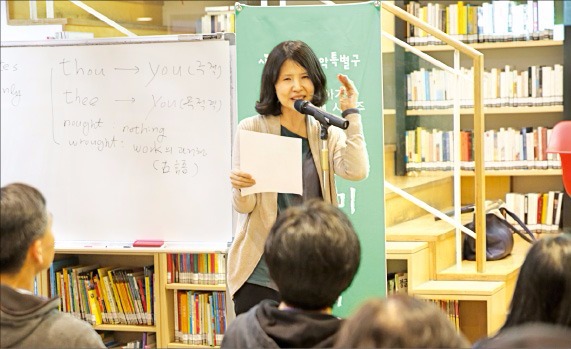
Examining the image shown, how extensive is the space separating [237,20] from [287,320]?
229 centimetres

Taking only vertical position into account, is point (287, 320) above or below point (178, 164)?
below

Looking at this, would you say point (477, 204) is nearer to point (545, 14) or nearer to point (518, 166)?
point (518, 166)

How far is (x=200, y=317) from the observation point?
4.11 metres

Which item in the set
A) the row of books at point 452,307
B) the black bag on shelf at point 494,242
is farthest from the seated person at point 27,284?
the black bag on shelf at point 494,242

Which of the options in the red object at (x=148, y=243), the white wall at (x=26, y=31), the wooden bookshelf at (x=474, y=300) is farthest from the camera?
the white wall at (x=26, y=31)

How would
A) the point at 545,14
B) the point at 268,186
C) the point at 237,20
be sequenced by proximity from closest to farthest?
1. the point at 268,186
2. the point at 237,20
3. the point at 545,14

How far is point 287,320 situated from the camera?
5.65 feet

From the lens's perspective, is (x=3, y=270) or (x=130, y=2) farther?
(x=130, y=2)

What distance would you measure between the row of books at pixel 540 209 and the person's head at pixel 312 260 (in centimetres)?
484

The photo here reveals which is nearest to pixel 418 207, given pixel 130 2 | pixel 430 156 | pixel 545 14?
pixel 430 156

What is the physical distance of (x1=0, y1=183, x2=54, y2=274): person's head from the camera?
1891 millimetres

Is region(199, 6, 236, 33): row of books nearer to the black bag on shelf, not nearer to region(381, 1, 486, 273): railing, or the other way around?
region(381, 1, 486, 273): railing

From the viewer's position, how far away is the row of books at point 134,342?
419 cm

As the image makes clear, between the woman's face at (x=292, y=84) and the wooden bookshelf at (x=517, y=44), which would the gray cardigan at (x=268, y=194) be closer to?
the woman's face at (x=292, y=84)
